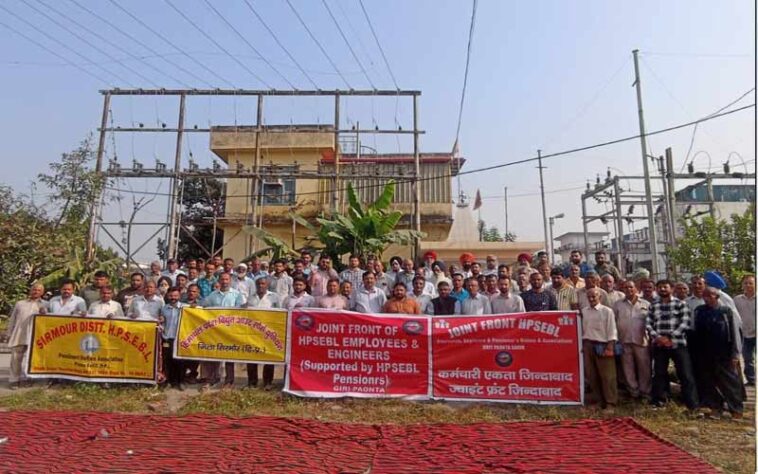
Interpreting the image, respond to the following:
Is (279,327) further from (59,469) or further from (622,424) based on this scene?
(622,424)

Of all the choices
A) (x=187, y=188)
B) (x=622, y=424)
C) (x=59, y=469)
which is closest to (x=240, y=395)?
(x=59, y=469)

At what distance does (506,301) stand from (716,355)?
2377mm

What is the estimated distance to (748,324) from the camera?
6.47 meters

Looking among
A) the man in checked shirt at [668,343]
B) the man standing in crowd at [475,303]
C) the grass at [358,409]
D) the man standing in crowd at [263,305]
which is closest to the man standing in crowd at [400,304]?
the man standing in crowd at [475,303]

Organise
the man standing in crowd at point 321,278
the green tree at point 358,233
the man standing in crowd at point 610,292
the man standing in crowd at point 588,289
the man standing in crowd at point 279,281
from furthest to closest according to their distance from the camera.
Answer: the green tree at point 358,233 → the man standing in crowd at point 279,281 → the man standing in crowd at point 321,278 → the man standing in crowd at point 610,292 → the man standing in crowd at point 588,289

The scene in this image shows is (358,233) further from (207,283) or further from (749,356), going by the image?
(749,356)

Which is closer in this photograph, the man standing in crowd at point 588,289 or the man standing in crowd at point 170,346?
the man standing in crowd at point 588,289

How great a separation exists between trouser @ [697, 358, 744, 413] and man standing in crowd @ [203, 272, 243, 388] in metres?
5.84

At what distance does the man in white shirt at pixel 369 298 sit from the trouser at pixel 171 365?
259 centimetres

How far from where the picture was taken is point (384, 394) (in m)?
6.17

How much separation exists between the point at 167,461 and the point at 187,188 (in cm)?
2380

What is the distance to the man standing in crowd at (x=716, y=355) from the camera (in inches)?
216

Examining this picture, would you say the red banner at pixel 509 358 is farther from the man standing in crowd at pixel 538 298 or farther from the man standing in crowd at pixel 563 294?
the man standing in crowd at pixel 563 294

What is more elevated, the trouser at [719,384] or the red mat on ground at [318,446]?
the trouser at [719,384]
